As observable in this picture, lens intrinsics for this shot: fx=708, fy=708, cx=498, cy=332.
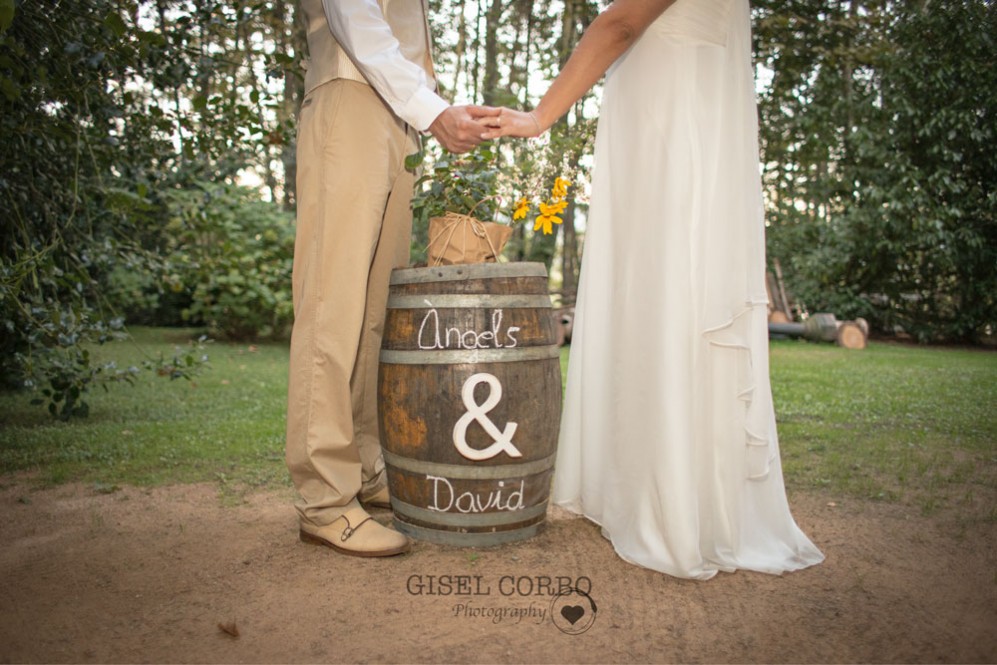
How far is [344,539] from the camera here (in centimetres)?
217

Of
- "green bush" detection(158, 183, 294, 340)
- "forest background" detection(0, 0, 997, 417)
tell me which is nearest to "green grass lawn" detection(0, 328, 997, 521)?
"forest background" detection(0, 0, 997, 417)

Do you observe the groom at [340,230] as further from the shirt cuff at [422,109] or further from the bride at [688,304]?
the bride at [688,304]

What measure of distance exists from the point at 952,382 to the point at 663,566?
5.44 meters

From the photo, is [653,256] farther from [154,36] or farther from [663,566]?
[154,36]

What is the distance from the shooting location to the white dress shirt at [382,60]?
2129mm

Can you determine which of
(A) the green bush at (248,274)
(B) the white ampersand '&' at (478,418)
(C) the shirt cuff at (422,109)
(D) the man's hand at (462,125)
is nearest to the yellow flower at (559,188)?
(D) the man's hand at (462,125)

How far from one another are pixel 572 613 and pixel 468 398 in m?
0.68

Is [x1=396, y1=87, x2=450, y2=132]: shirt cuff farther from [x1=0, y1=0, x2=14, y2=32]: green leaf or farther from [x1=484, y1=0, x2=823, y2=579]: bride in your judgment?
[x1=0, y1=0, x2=14, y2=32]: green leaf

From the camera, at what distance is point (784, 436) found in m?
3.97

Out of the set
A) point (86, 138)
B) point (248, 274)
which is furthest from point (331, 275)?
point (248, 274)

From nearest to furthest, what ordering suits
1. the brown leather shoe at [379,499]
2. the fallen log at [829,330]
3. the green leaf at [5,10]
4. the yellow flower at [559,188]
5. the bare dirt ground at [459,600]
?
1. the bare dirt ground at [459,600]
2. the green leaf at [5,10]
3. the yellow flower at [559,188]
4. the brown leather shoe at [379,499]
5. the fallen log at [829,330]

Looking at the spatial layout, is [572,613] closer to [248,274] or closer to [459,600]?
[459,600]

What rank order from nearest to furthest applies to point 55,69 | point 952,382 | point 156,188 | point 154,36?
1. point 154,36
2. point 55,69
3. point 156,188
4. point 952,382

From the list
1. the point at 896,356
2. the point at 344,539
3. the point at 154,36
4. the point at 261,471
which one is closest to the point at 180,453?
the point at 261,471
